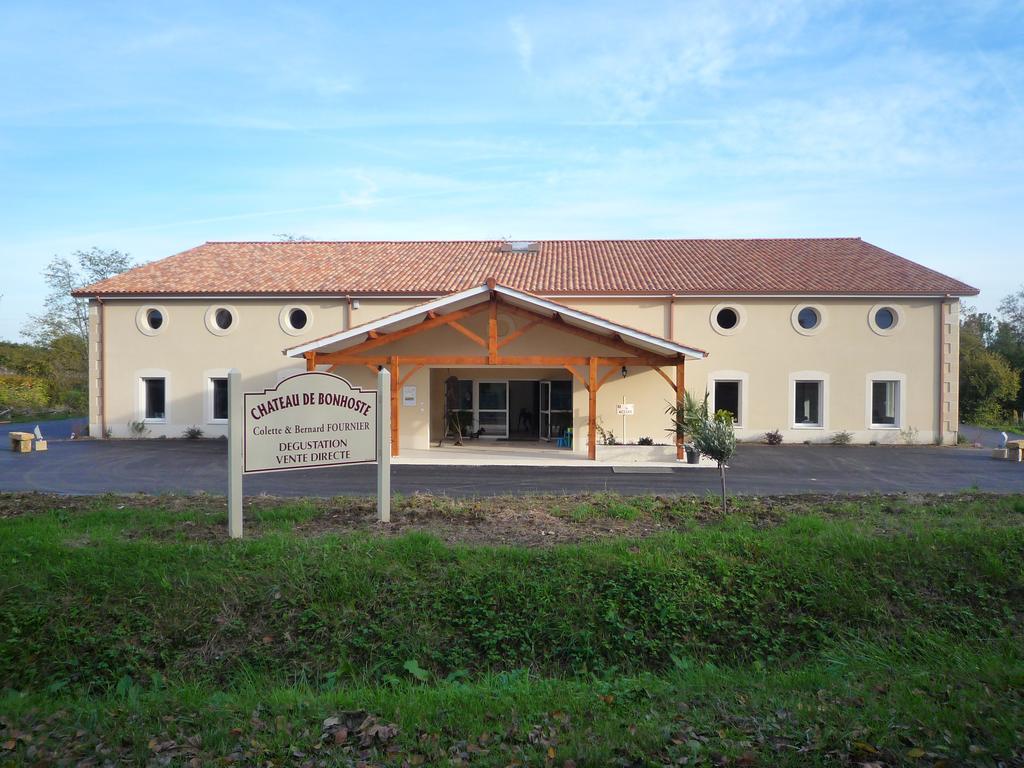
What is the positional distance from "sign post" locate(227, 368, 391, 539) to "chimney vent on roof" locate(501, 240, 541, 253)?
16.9m

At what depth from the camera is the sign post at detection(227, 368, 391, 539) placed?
7461 millimetres

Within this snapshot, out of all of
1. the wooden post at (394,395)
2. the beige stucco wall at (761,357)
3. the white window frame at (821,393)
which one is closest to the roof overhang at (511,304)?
the wooden post at (394,395)

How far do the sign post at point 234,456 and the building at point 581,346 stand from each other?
10.6m

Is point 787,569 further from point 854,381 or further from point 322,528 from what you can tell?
point 854,381

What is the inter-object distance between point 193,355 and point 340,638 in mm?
18008

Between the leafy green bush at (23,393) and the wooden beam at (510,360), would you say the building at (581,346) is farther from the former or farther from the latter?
the leafy green bush at (23,393)

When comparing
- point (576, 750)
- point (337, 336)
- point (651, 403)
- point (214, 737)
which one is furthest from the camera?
point (651, 403)

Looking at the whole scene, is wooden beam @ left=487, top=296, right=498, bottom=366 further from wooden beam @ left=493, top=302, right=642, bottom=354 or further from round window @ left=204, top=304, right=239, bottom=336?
round window @ left=204, top=304, right=239, bottom=336

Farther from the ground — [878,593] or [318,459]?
[318,459]

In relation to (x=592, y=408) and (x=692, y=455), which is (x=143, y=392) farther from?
(x=692, y=455)

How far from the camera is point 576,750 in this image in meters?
3.67

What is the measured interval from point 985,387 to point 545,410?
2175 cm

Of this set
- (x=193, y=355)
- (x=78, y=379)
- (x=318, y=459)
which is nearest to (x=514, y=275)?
(x=193, y=355)

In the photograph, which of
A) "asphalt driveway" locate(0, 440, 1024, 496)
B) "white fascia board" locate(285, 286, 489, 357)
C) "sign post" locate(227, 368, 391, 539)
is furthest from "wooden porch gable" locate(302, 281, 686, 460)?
"sign post" locate(227, 368, 391, 539)
